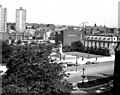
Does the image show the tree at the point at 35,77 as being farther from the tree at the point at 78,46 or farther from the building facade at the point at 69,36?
the building facade at the point at 69,36

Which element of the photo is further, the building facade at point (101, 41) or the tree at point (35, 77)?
the building facade at point (101, 41)

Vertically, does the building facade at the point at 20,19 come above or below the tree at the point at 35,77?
above

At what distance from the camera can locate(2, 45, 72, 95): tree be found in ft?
32.5

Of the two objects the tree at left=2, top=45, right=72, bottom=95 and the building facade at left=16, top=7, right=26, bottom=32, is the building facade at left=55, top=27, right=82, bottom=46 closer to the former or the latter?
the tree at left=2, top=45, right=72, bottom=95

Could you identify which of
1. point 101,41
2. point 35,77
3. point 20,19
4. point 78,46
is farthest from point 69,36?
point 20,19

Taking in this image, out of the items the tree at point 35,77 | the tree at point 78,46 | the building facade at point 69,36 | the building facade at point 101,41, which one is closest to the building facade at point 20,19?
the building facade at point 69,36

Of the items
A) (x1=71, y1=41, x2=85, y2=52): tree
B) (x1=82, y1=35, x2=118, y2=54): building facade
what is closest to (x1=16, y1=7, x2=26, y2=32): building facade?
(x1=82, y1=35, x2=118, y2=54): building facade

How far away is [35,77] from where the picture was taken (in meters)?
10.7

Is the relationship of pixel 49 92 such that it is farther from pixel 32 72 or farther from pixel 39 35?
pixel 39 35

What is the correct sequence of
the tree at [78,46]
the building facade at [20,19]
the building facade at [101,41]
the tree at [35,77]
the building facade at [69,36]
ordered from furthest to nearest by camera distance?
the building facade at [20,19], the building facade at [69,36], the tree at [78,46], the building facade at [101,41], the tree at [35,77]

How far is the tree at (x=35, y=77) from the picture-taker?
991 cm

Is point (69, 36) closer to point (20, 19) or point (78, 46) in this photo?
point (78, 46)

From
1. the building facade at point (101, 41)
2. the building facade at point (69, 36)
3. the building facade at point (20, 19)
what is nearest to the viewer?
the building facade at point (101, 41)

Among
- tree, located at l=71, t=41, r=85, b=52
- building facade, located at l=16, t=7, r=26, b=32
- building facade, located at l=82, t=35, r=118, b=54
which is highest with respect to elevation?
building facade, located at l=16, t=7, r=26, b=32
